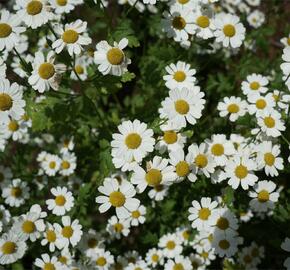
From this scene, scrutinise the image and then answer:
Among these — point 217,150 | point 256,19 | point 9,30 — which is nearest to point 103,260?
point 217,150

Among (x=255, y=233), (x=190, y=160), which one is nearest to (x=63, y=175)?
(x=190, y=160)

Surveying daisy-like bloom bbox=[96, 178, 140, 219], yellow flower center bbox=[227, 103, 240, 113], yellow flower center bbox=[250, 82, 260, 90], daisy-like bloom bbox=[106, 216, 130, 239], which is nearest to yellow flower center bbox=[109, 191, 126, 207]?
daisy-like bloom bbox=[96, 178, 140, 219]

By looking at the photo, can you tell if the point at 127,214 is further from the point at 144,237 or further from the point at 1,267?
the point at 1,267

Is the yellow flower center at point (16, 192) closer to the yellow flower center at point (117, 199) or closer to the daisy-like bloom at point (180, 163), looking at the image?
the yellow flower center at point (117, 199)

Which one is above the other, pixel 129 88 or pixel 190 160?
pixel 190 160

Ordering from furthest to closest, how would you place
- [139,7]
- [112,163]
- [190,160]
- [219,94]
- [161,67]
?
[219,94] < [139,7] < [161,67] < [112,163] < [190,160]

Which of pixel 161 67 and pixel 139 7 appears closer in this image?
pixel 161 67

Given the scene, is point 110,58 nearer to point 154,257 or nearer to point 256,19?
point 154,257
